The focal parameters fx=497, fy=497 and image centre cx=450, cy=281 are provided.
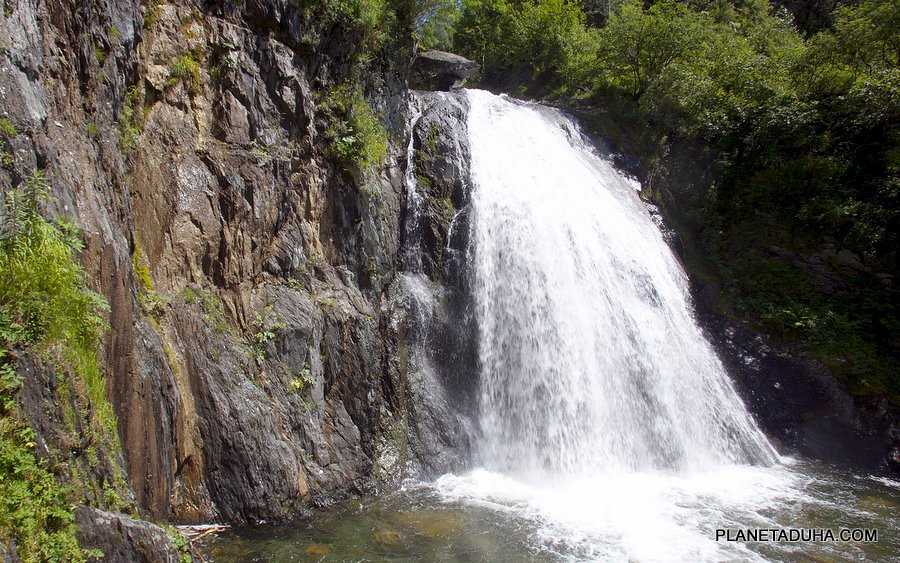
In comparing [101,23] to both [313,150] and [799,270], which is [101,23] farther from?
[799,270]

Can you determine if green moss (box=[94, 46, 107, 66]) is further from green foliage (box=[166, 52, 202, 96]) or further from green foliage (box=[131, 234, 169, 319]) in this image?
green foliage (box=[131, 234, 169, 319])

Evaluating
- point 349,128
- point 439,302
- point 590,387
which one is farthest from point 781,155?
point 349,128

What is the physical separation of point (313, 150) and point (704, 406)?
984 centimetres

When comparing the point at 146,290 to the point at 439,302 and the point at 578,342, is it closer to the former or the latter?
the point at 439,302

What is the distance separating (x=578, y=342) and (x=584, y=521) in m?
3.89

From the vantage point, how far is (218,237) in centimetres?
720

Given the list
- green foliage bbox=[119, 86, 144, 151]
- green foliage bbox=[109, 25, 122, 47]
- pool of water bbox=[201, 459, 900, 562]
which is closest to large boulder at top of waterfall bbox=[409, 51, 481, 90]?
green foliage bbox=[119, 86, 144, 151]

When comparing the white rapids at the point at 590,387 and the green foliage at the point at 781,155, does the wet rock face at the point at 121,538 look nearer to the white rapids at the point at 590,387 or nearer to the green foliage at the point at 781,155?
the white rapids at the point at 590,387

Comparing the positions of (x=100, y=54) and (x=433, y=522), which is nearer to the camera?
(x=100, y=54)

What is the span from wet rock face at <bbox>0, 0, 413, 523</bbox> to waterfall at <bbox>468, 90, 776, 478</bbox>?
2251 millimetres

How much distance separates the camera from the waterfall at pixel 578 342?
9.59 metres

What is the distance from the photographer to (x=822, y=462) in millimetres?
10773

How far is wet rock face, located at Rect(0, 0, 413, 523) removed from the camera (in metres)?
5.00

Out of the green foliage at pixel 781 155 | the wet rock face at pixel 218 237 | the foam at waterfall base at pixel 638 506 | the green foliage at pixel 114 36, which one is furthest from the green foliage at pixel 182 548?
the green foliage at pixel 781 155
